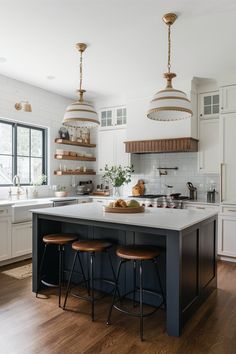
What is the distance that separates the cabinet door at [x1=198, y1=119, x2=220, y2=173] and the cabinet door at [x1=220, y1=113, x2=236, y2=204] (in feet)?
1.33

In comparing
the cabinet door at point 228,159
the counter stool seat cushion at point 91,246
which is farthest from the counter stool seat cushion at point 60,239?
the cabinet door at point 228,159

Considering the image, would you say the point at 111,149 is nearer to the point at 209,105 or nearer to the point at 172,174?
the point at 172,174

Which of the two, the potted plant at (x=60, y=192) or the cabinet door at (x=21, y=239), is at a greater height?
the potted plant at (x=60, y=192)

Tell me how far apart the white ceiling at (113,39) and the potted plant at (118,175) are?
1.73m

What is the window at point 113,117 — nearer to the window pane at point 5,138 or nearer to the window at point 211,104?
the window at point 211,104

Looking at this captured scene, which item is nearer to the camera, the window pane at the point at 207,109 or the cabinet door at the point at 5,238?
the cabinet door at the point at 5,238

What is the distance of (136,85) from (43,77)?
168 centimetres

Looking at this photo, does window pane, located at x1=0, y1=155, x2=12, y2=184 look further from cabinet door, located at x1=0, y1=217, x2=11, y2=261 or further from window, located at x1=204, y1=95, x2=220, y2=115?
window, located at x1=204, y1=95, x2=220, y2=115

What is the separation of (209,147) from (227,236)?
156 centimetres

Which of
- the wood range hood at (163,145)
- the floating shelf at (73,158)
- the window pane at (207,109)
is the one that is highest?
the window pane at (207,109)

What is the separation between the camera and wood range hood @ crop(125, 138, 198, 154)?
4.91m

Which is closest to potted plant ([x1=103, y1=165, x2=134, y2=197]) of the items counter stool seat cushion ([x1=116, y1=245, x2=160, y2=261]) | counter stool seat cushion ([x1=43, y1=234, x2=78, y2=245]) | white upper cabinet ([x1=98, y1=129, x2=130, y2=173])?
white upper cabinet ([x1=98, y1=129, x2=130, y2=173])

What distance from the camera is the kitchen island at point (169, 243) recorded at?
232cm

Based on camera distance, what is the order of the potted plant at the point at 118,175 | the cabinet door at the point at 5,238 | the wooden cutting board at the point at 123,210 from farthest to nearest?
the potted plant at the point at 118,175
the cabinet door at the point at 5,238
the wooden cutting board at the point at 123,210
